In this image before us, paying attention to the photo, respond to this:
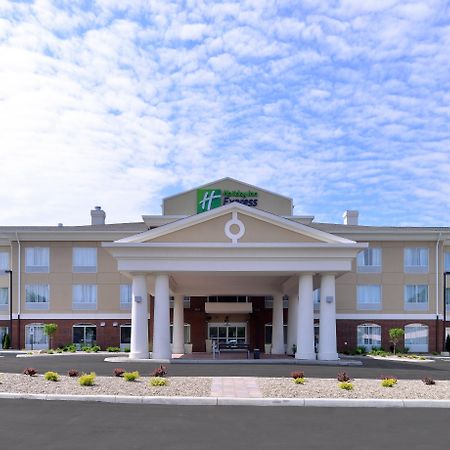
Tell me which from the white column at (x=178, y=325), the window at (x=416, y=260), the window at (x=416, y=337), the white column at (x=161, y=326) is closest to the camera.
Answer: the white column at (x=161, y=326)

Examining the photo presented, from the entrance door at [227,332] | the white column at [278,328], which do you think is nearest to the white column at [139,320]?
the white column at [278,328]

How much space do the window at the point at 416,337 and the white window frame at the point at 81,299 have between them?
70.6 feet

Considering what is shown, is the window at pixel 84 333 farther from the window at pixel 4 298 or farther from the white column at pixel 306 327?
the white column at pixel 306 327

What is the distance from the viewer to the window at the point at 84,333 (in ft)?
141

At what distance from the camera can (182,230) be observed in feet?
91.8

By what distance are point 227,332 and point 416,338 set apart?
42.4ft

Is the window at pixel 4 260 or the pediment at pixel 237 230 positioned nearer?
the pediment at pixel 237 230

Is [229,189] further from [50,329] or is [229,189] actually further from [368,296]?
[50,329]

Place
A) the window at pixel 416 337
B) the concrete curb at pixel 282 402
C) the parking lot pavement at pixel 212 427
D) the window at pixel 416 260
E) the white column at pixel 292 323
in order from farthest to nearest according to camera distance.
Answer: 1. the window at pixel 416 260
2. the window at pixel 416 337
3. the white column at pixel 292 323
4. the concrete curb at pixel 282 402
5. the parking lot pavement at pixel 212 427

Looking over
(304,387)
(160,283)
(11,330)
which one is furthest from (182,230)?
(11,330)

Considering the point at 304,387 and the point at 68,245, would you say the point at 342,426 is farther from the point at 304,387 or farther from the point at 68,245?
the point at 68,245

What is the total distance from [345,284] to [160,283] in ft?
62.0

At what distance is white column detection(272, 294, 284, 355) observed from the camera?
38.1 meters

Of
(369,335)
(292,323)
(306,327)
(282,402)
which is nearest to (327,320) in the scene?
(306,327)
